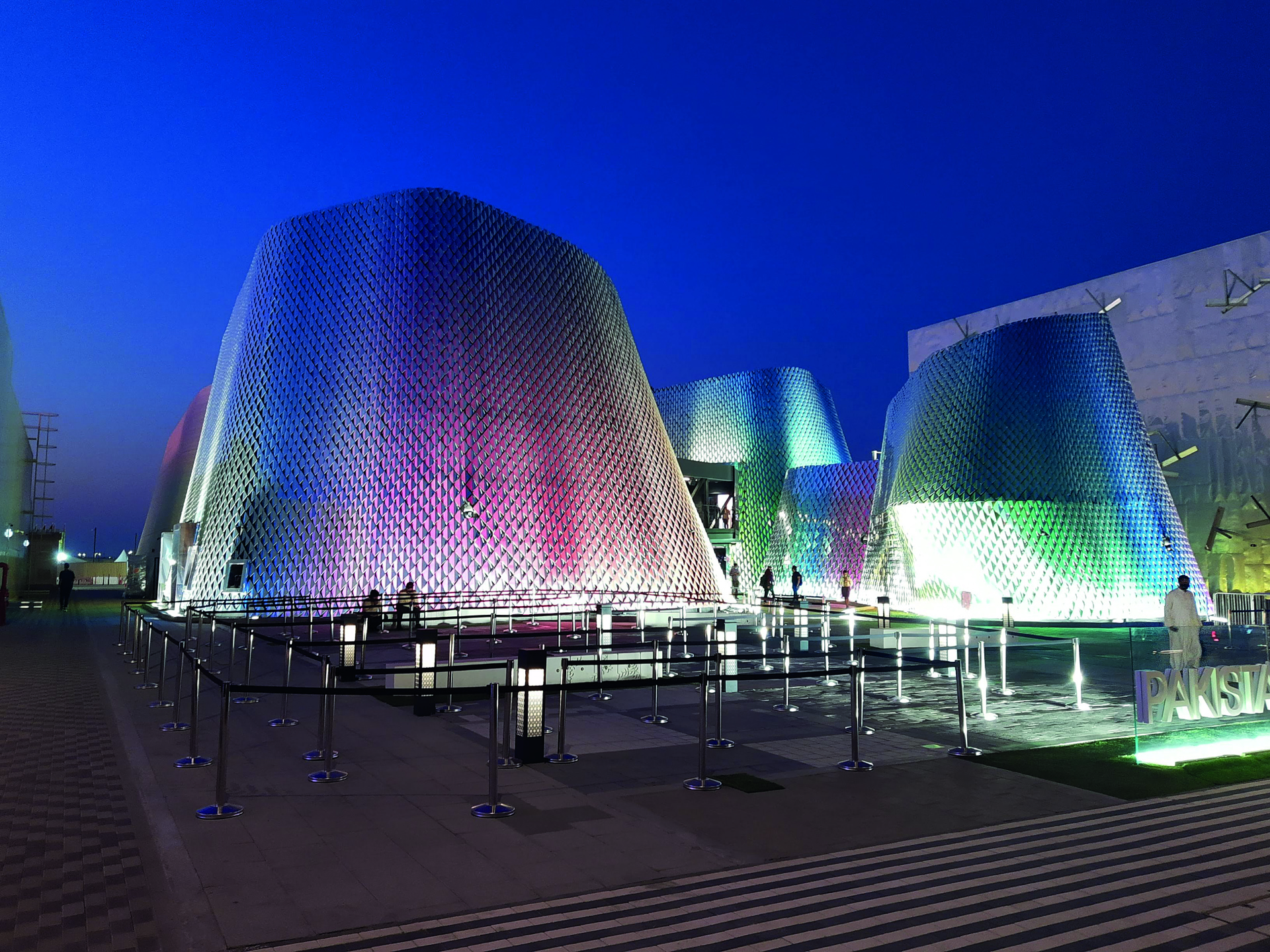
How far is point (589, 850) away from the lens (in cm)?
484

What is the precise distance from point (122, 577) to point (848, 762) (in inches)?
3849

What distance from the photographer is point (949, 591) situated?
25.5 m

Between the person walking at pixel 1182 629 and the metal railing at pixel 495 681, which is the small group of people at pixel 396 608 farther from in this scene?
the person walking at pixel 1182 629

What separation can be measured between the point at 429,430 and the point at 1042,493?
17.7 metres

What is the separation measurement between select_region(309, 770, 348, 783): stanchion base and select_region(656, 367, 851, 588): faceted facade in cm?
3697

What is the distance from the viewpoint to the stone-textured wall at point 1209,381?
36938mm

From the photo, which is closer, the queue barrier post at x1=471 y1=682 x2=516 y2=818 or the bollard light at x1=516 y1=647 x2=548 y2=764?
the queue barrier post at x1=471 y1=682 x2=516 y2=818

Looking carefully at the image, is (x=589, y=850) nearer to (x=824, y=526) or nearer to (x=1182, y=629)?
(x=1182, y=629)

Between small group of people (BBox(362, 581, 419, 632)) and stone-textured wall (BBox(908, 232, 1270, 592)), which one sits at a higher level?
stone-textured wall (BBox(908, 232, 1270, 592))

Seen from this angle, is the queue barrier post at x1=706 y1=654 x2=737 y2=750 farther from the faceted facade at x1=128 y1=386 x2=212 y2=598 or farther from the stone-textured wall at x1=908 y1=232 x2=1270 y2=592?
the faceted facade at x1=128 y1=386 x2=212 y2=598

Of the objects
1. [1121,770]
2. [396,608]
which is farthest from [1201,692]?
[396,608]

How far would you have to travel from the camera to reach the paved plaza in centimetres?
380

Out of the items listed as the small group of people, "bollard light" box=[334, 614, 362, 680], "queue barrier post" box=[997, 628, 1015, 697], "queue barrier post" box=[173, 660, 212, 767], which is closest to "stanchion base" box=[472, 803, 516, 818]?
"queue barrier post" box=[173, 660, 212, 767]

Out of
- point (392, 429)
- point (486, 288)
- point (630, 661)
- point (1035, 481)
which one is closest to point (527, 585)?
point (392, 429)
